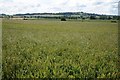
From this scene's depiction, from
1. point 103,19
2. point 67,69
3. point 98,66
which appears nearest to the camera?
point 67,69

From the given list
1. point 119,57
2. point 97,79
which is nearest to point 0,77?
point 97,79

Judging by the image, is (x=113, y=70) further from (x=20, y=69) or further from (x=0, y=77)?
(x=0, y=77)

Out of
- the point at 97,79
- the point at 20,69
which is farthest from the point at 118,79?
the point at 20,69

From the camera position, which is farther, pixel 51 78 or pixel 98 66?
pixel 98 66

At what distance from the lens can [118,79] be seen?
340 inches

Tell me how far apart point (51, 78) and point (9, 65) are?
212 cm

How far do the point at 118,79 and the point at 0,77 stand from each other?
400cm

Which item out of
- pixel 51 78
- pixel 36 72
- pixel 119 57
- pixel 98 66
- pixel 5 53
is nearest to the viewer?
pixel 51 78

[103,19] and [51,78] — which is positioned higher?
[103,19]

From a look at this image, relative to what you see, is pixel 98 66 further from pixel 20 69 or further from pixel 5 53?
pixel 5 53

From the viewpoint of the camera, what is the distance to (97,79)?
8.27 metres

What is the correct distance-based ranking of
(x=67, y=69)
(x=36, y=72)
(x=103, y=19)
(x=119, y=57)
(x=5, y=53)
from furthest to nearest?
(x=103, y=19) → (x=119, y=57) → (x=5, y=53) → (x=67, y=69) → (x=36, y=72)

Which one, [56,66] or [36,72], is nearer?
[36,72]

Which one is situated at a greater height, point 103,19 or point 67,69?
point 103,19
